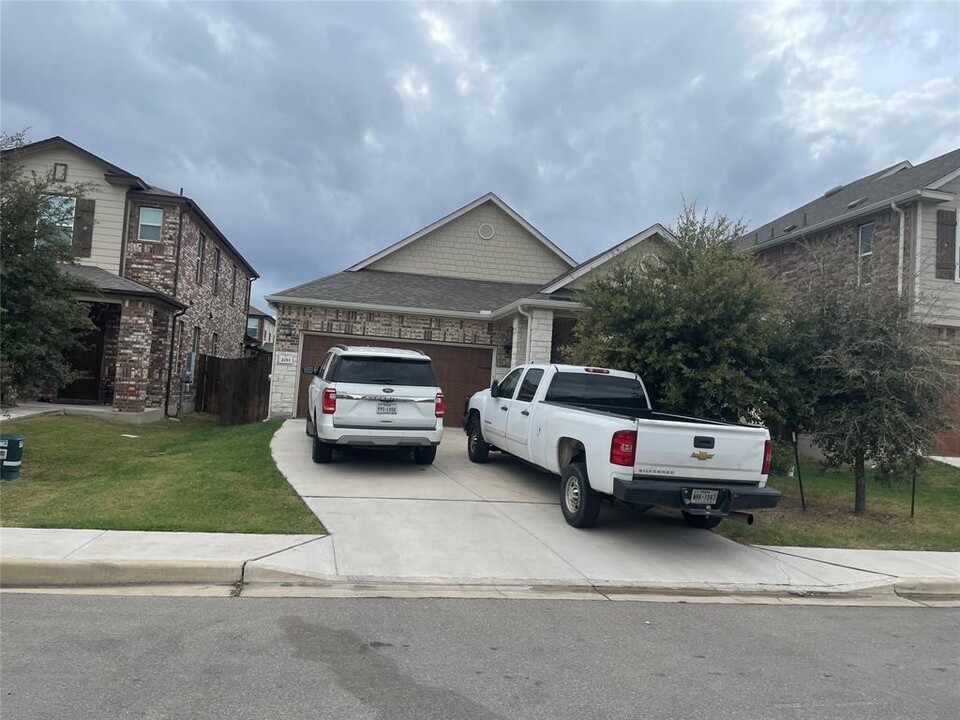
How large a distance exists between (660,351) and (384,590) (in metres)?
6.22

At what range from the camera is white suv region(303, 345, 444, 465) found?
10320mm

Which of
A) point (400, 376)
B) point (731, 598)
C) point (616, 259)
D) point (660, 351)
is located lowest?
point (731, 598)

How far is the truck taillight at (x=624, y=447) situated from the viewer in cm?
717

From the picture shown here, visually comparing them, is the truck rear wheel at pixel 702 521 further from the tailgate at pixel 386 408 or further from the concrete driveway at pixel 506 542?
the tailgate at pixel 386 408

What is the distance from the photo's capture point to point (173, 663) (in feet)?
14.0

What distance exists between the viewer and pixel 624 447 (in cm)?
719

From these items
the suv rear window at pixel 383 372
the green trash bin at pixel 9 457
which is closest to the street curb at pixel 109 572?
the green trash bin at pixel 9 457

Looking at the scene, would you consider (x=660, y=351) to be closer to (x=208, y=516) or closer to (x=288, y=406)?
(x=208, y=516)

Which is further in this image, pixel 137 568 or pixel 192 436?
pixel 192 436

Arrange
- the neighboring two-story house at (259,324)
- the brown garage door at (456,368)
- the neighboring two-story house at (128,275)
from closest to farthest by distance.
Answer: the brown garage door at (456,368) → the neighboring two-story house at (128,275) → the neighboring two-story house at (259,324)

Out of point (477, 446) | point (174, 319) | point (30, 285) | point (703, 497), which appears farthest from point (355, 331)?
point (703, 497)

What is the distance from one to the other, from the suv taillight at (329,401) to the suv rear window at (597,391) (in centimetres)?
316

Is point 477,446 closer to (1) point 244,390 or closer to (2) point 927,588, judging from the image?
(2) point 927,588

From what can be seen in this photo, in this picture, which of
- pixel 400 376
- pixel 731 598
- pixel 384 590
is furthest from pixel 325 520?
pixel 731 598
